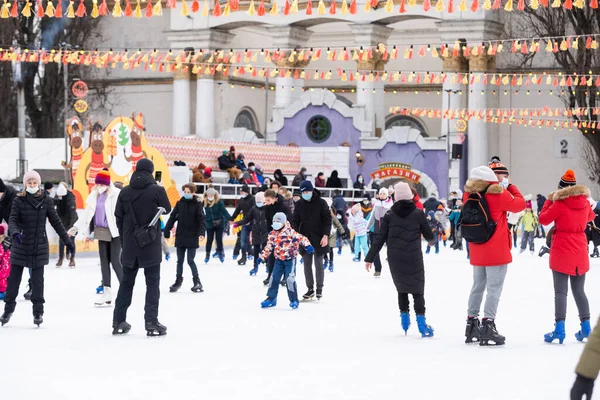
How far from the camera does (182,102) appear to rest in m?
51.6

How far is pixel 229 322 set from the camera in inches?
526

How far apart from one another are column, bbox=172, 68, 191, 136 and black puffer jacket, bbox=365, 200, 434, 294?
3950cm

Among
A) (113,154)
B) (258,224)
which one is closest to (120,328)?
(258,224)

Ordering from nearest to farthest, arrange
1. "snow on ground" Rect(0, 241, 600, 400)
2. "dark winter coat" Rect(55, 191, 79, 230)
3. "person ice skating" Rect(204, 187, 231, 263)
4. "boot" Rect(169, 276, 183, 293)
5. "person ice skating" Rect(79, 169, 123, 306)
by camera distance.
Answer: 1. "snow on ground" Rect(0, 241, 600, 400)
2. "person ice skating" Rect(79, 169, 123, 306)
3. "boot" Rect(169, 276, 183, 293)
4. "dark winter coat" Rect(55, 191, 79, 230)
5. "person ice skating" Rect(204, 187, 231, 263)

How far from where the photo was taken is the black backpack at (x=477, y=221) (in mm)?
11477

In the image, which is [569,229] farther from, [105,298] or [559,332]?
[105,298]

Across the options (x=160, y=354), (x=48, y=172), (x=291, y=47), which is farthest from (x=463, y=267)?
(x=291, y=47)

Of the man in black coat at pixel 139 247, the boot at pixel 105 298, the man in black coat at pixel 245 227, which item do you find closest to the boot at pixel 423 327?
the man in black coat at pixel 139 247

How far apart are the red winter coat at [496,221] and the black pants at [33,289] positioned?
4287mm

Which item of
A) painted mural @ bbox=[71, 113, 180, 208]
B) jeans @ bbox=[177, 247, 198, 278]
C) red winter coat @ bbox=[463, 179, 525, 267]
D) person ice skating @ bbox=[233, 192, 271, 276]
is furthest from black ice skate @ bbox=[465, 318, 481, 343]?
painted mural @ bbox=[71, 113, 180, 208]

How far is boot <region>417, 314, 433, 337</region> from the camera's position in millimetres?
12078

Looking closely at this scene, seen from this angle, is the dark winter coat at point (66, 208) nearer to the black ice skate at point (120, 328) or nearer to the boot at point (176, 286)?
the boot at point (176, 286)

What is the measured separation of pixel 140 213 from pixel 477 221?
3173mm

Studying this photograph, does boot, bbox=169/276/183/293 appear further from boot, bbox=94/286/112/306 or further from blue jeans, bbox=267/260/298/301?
blue jeans, bbox=267/260/298/301
